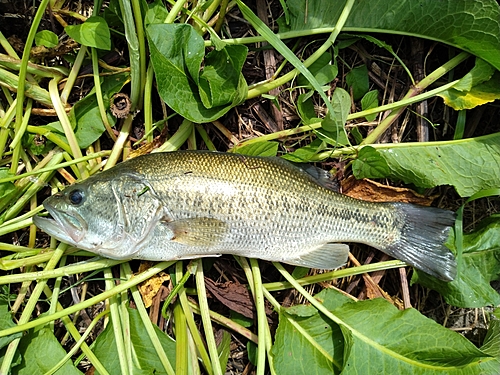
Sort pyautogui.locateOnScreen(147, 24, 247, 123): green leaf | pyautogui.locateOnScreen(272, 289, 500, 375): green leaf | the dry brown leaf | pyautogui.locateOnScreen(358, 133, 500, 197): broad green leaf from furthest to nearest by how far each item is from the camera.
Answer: the dry brown leaf, pyautogui.locateOnScreen(358, 133, 500, 197): broad green leaf, pyautogui.locateOnScreen(272, 289, 500, 375): green leaf, pyautogui.locateOnScreen(147, 24, 247, 123): green leaf

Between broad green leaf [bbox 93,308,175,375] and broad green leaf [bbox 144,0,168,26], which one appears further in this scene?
broad green leaf [bbox 93,308,175,375]

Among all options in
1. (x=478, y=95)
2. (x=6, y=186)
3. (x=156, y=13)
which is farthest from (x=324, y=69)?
(x=6, y=186)

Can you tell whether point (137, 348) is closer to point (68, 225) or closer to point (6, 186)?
point (68, 225)

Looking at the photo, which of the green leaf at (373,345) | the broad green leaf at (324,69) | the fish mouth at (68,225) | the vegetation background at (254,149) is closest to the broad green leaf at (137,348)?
the vegetation background at (254,149)

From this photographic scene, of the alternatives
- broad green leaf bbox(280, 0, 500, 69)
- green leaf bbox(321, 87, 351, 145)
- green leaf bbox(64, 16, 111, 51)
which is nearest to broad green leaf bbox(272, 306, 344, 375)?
Result: green leaf bbox(321, 87, 351, 145)

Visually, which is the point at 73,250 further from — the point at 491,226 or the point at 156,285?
the point at 491,226

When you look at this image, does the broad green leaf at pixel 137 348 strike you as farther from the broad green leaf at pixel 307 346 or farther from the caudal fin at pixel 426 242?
the caudal fin at pixel 426 242

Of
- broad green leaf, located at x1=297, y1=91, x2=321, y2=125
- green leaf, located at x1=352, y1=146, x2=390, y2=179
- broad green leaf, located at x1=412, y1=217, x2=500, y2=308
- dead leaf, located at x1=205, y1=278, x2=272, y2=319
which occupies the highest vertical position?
broad green leaf, located at x1=297, y1=91, x2=321, y2=125

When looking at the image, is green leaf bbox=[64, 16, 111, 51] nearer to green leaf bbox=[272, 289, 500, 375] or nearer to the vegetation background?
the vegetation background
